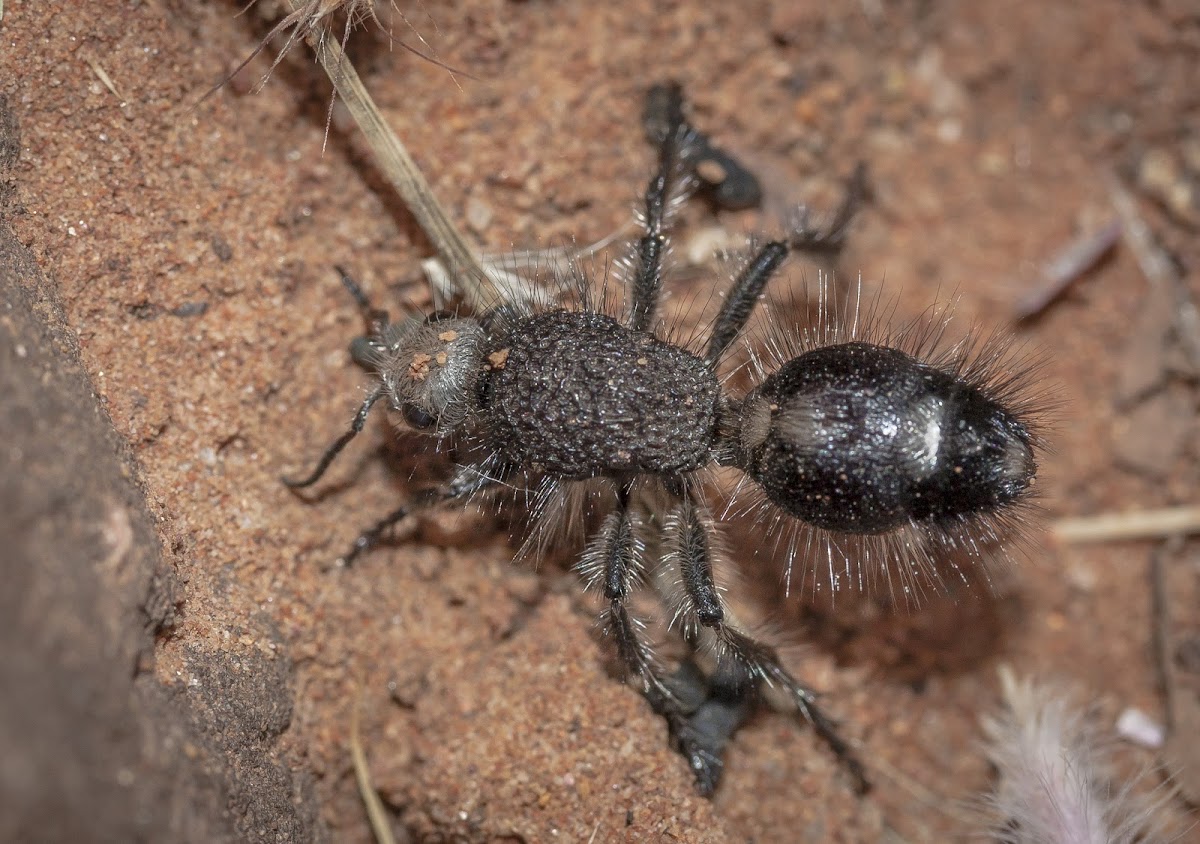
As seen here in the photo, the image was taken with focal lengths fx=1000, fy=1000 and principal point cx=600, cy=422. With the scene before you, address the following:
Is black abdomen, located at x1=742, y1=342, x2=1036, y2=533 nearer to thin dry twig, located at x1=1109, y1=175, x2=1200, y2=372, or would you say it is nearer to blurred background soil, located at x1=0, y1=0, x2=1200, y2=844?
blurred background soil, located at x1=0, y1=0, x2=1200, y2=844

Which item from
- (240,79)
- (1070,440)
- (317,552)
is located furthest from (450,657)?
(1070,440)

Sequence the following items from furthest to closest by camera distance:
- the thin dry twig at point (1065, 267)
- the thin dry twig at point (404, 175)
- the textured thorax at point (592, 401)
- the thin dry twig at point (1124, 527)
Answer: the thin dry twig at point (1065, 267)
the thin dry twig at point (1124, 527)
the thin dry twig at point (404, 175)
the textured thorax at point (592, 401)

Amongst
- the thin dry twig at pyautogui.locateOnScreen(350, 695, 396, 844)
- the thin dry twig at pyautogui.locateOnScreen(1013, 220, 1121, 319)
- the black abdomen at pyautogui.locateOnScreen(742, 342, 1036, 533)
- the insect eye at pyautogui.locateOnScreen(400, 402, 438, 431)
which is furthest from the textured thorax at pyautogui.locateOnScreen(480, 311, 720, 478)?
the thin dry twig at pyautogui.locateOnScreen(1013, 220, 1121, 319)

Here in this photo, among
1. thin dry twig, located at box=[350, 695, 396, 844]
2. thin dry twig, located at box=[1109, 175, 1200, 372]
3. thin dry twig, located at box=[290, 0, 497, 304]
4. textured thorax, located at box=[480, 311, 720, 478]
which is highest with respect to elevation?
thin dry twig, located at box=[290, 0, 497, 304]

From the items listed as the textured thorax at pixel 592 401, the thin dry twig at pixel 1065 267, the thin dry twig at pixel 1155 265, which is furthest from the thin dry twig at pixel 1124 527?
the textured thorax at pixel 592 401

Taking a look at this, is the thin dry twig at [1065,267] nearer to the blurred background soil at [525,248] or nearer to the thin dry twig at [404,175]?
the blurred background soil at [525,248]

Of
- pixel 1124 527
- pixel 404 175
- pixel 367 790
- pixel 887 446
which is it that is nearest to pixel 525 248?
pixel 404 175
